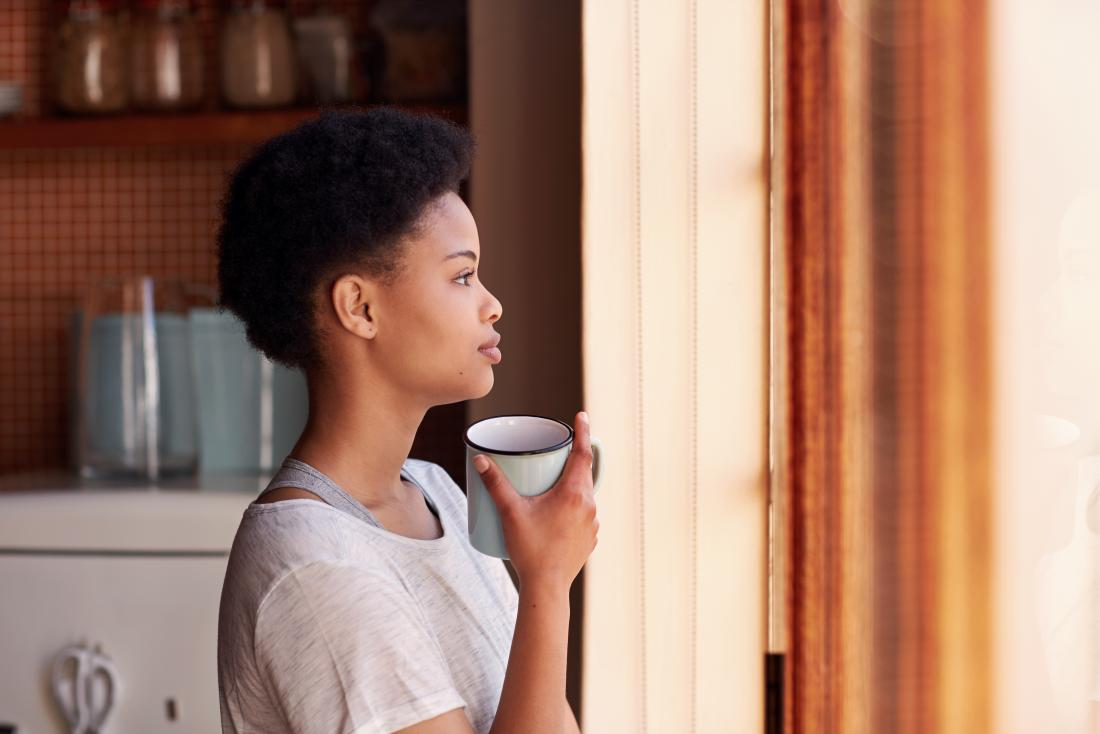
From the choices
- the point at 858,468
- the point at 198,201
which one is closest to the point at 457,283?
the point at 858,468

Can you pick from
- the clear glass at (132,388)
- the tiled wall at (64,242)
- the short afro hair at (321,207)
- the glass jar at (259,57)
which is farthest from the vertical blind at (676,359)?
the tiled wall at (64,242)

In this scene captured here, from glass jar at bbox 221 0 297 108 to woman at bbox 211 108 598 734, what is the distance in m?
1.06

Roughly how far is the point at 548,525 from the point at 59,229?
1.65 m

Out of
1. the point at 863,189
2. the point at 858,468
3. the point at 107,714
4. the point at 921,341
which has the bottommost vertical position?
the point at 107,714

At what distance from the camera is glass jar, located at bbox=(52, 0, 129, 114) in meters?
1.85

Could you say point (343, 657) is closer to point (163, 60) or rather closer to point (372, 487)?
point (372, 487)

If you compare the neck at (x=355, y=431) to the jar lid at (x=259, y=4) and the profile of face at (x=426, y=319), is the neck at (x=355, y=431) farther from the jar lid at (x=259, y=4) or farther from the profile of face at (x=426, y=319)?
the jar lid at (x=259, y=4)

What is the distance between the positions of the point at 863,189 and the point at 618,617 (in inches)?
26.5

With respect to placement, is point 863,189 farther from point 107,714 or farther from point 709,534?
point 107,714

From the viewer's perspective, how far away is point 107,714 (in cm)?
153

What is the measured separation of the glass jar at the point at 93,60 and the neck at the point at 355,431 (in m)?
1.31

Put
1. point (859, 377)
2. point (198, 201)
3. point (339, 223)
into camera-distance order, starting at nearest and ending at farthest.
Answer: point (339, 223), point (859, 377), point (198, 201)

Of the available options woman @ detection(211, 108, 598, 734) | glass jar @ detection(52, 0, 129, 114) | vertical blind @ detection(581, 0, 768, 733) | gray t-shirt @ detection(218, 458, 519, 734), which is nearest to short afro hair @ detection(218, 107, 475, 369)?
woman @ detection(211, 108, 598, 734)

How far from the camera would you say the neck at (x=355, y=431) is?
78 centimetres
